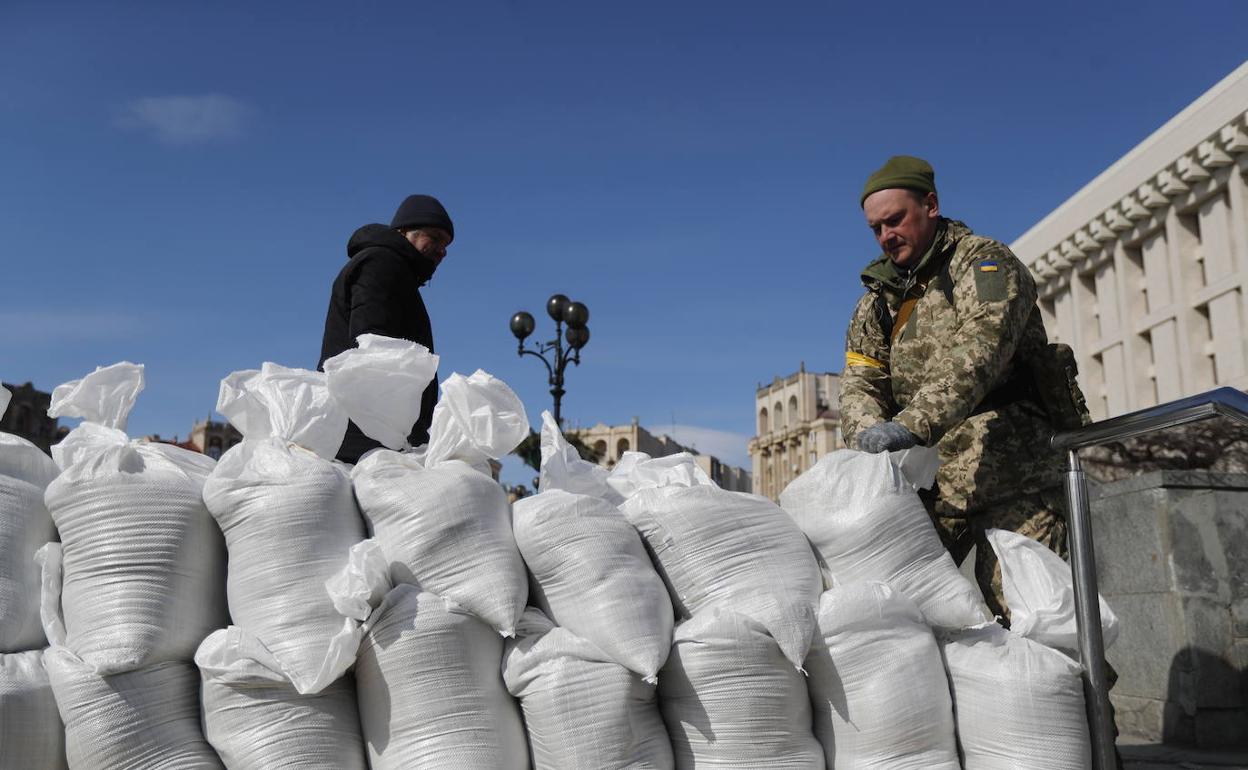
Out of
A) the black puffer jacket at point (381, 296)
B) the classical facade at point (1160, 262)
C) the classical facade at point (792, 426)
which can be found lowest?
the black puffer jacket at point (381, 296)

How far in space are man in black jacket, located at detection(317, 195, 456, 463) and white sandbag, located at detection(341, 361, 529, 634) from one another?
3.66ft

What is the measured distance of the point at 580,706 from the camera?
213 centimetres

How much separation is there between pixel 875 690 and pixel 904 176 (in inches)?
61.9

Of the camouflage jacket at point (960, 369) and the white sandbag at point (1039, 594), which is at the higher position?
the camouflage jacket at point (960, 369)

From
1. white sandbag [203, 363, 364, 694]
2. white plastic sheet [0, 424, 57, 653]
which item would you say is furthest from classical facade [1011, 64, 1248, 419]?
white plastic sheet [0, 424, 57, 653]

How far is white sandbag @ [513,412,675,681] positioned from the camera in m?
2.19

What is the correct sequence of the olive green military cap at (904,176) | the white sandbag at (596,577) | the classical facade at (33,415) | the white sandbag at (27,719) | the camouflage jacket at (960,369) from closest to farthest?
the white sandbag at (27,719)
the white sandbag at (596,577)
the camouflage jacket at (960,369)
the olive green military cap at (904,176)
the classical facade at (33,415)

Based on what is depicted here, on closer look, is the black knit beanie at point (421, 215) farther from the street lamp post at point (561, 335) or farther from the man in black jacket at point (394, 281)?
the street lamp post at point (561, 335)

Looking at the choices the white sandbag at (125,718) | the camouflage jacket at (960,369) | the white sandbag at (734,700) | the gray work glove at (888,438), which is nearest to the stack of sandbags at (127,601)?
the white sandbag at (125,718)

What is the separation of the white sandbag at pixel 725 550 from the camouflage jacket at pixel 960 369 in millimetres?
468

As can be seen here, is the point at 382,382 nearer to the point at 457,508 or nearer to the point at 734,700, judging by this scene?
the point at 457,508

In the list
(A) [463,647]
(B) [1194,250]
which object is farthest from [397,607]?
(B) [1194,250]

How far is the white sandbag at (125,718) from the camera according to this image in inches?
78.3

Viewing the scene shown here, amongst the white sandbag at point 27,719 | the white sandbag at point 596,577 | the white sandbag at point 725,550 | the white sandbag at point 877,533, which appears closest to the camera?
the white sandbag at point 27,719
